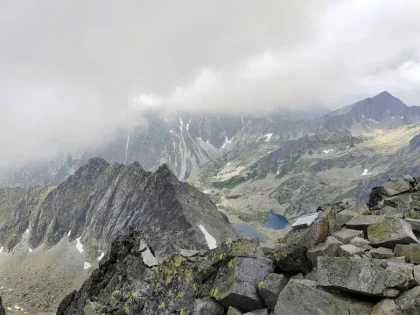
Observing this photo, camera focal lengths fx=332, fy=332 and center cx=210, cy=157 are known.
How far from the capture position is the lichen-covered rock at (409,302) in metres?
7.76

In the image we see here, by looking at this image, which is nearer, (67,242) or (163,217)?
(163,217)

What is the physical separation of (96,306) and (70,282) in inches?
4877

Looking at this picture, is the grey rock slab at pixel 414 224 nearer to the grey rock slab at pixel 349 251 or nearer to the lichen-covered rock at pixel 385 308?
the grey rock slab at pixel 349 251

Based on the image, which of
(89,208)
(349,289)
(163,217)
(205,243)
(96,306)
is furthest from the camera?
(89,208)

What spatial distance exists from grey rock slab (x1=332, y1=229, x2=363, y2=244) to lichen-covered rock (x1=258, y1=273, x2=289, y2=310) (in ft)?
8.41

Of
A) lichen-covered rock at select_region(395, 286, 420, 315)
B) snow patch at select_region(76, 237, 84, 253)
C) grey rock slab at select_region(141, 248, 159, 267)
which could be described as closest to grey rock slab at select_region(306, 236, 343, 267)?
lichen-covered rock at select_region(395, 286, 420, 315)

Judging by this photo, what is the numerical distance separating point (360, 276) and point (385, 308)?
0.99m

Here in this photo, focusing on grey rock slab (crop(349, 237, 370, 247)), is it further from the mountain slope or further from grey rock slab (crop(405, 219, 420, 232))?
the mountain slope

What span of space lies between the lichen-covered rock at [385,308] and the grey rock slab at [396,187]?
1982 cm

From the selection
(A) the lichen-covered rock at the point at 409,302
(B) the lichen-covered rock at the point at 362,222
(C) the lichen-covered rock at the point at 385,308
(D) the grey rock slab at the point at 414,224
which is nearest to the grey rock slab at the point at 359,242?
(B) the lichen-covered rock at the point at 362,222

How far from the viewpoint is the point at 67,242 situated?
17112 cm

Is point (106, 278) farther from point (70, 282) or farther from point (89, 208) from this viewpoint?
point (89, 208)

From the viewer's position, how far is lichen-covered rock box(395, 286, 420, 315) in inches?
306

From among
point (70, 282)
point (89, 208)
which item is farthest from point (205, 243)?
point (89, 208)
